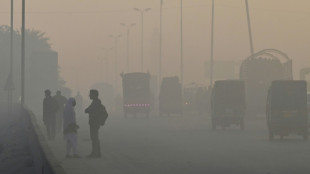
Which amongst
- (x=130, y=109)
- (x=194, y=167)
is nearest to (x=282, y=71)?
(x=130, y=109)

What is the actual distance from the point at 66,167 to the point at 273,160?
5487 mm

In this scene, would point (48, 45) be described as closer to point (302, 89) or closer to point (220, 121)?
point (220, 121)

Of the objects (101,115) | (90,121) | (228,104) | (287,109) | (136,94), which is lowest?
(90,121)

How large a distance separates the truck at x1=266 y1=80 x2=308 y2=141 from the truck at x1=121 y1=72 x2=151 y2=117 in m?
33.5

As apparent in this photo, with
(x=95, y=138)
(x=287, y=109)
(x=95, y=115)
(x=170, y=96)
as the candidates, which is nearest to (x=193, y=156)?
(x=95, y=138)

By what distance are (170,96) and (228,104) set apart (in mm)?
25620

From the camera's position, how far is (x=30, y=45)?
144 meters

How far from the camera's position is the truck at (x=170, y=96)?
69.2m

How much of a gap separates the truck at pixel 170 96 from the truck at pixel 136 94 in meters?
1.86

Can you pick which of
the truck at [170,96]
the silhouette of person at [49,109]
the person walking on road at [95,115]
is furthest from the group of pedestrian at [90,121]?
the truck at [170,96]

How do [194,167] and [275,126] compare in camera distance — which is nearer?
[194,167]

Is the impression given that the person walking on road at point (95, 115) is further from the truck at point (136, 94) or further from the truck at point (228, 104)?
the truck at point (136, 94)

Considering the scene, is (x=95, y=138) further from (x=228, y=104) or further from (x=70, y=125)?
(x=228, y=104)

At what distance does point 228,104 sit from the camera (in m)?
43.7
